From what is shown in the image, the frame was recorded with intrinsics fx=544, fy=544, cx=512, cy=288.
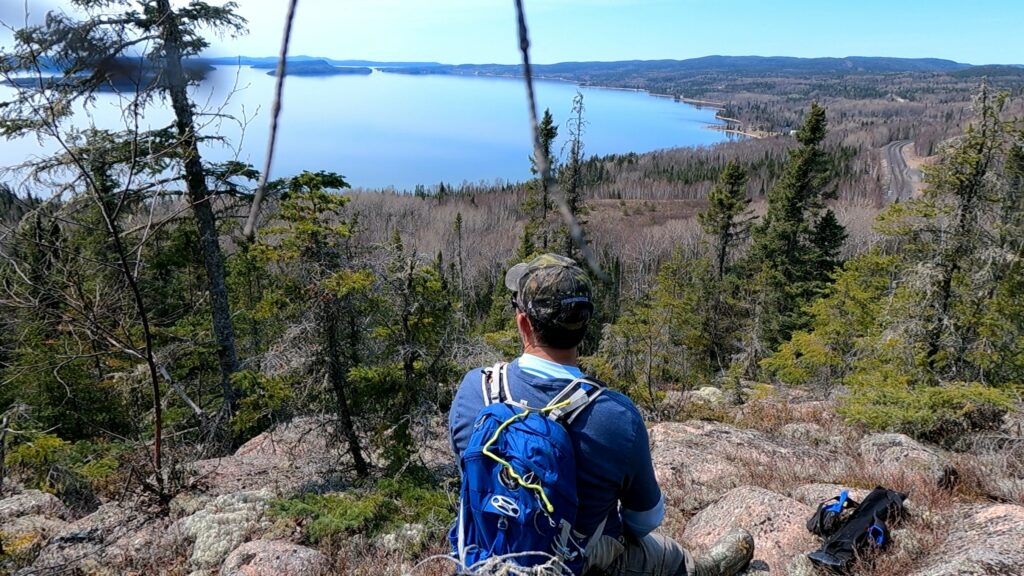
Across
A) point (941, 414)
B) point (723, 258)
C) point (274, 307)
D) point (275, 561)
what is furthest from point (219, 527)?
point (723, 258)

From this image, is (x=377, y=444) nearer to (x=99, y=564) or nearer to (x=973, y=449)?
(x=99, y=564)

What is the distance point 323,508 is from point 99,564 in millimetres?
1894

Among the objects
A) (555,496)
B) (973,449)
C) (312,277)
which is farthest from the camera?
(312,277)

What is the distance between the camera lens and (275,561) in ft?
14.6

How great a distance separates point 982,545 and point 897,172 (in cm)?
12020

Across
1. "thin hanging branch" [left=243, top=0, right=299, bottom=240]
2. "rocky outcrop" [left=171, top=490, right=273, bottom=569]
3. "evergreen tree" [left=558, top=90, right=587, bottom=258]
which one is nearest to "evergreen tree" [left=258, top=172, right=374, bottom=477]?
"rocky outcrop" [left=171, top=490, right=273, bottom=569]

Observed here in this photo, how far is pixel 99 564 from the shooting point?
189 inches

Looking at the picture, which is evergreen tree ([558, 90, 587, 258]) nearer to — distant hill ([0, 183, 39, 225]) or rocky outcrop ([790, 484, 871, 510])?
rocky outcrop ([790, 484, 871, 510])

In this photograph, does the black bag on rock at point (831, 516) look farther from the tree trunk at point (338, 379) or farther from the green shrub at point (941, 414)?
the tree trunk at point (338, 379)

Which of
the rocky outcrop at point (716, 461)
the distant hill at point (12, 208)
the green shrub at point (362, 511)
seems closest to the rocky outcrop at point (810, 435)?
the rocky outcrop at point (716, 461)

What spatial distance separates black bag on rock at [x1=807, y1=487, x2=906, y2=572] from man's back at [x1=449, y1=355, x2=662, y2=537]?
7.04 feet

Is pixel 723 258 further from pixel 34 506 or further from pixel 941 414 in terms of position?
pixel 34 506

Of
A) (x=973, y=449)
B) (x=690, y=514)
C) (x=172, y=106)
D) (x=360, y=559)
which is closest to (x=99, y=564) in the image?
(x=360, y=559)

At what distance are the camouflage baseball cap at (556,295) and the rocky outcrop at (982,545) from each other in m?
2.84
